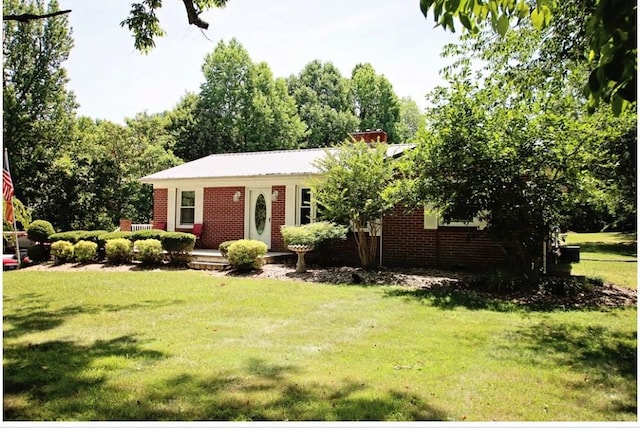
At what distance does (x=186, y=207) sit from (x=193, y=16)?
392 inches

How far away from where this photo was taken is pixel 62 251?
1427cm

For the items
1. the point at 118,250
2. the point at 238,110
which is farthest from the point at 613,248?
the point at 238,110

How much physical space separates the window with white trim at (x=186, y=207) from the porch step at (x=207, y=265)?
3.59 m

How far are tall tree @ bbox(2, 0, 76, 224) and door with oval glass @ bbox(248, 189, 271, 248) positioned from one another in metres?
12.3

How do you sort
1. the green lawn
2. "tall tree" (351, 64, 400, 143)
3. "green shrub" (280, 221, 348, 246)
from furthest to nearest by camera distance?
"tall tree" (351, 64, 400, 143) < "green shrub" (280, 221, 348, 246) < the green lawn

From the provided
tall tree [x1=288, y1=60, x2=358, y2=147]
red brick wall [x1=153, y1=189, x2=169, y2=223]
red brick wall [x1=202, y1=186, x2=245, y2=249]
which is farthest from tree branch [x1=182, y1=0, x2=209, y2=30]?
tall tree [x1=288, y1=60, x2=358, y2=147]

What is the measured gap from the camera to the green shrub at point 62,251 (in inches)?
561

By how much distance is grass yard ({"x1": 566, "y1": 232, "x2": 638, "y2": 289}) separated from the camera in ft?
38.4

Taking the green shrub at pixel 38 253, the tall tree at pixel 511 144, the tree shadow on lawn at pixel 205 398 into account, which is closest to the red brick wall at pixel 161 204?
the green shrub at pixel 38 253

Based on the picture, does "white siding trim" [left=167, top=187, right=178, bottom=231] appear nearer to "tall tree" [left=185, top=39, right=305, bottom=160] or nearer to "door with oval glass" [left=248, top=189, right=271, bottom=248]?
"door with oval glass" [left=248, top=189, right=271, bottom=248]

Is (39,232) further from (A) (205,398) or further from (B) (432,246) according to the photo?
(A) (205,398)

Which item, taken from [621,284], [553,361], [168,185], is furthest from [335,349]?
[168,185]

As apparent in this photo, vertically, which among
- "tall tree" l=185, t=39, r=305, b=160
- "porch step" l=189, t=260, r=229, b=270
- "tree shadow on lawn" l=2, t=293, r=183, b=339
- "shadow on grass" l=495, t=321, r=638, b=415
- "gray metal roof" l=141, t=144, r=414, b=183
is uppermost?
"tall tree" l=185, t=39, r=305, b=160

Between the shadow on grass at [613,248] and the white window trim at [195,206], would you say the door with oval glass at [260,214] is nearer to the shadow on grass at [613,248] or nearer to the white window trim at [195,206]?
the white window trim at [195,206]
